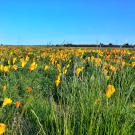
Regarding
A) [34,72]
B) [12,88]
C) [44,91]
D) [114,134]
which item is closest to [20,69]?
[34,72]

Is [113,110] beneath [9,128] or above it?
above

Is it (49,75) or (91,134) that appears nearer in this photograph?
(91,134)

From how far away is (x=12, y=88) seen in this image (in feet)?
18.6

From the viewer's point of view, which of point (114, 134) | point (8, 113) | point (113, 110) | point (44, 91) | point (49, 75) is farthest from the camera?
point (49, 75)

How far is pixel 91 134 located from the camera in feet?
10.8

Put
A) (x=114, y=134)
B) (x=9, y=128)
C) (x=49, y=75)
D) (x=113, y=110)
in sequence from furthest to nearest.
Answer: (x=49, y=75) < (x=9, y=128) < (x=113, y=110) < (x=114, y=134)

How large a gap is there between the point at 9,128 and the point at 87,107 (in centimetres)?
81

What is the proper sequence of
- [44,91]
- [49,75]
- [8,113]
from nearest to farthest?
[8,113] < [44,91] < [49,75]

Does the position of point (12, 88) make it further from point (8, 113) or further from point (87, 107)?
point (87, 107)

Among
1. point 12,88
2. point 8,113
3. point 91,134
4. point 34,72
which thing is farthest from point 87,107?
point 34,72

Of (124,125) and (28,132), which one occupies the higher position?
(124,125)

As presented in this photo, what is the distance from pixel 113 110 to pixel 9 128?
3.51 ft

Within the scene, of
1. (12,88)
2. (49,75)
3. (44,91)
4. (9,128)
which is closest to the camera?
(9,128)

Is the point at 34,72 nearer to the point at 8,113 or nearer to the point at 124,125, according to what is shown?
the point at 8,113
